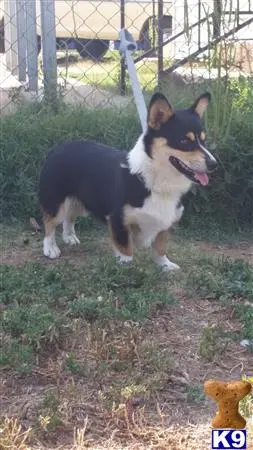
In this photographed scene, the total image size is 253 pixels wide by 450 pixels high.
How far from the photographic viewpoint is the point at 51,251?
444 centimetres

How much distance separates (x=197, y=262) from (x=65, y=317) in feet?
3.84

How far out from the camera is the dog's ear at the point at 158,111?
3830mm

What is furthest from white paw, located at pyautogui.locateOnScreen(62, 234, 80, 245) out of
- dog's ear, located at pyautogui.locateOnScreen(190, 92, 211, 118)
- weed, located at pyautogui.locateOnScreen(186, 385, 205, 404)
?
weed, located at pyautogui.locateOnScreen(186, 385, 205, 404)

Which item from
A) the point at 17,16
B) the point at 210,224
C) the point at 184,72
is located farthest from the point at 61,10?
the point at 210,224

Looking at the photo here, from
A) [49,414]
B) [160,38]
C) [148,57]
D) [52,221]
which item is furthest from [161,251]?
[148,57]

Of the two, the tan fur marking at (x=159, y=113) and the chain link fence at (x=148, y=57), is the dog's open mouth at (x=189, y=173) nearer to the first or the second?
the tan fur marking at (x=159, y=113)

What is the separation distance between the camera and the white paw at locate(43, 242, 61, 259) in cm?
441

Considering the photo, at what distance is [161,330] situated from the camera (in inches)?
130

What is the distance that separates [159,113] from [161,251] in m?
0.74

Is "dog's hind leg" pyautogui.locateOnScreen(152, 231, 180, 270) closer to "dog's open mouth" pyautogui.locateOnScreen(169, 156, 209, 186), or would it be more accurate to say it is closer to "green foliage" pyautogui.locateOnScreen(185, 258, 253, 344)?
"green foliage" pyautogui.locateOnScreen(185, 258, 253, 344)

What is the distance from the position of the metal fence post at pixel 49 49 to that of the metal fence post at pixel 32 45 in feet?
0.74

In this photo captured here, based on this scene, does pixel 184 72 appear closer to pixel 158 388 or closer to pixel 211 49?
pixel 211 49

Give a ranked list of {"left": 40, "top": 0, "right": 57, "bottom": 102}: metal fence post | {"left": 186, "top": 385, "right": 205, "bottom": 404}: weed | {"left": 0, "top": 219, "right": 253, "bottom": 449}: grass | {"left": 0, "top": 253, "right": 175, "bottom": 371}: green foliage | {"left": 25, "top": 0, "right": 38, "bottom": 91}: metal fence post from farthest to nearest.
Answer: {"left": 25, "top": 0, "right": 38, "bottom": 91}: metal fence post < {"left": 40, "top": 0, "right": 57, "bottom": 102}: metal fence post < {"left": 0, "top": 253, "right": 175, "bottom": 371}: green foliage < {"left": 186, "top": 385, "right": 205, "bottom": 404}: weed < {"left": 0, "top": 219, "right": 253, "bottom": 449}: grass

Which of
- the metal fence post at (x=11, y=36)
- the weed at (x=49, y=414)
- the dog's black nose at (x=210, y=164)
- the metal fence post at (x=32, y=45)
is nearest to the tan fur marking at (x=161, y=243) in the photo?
the dog's black nose at (x=210, y=164)
